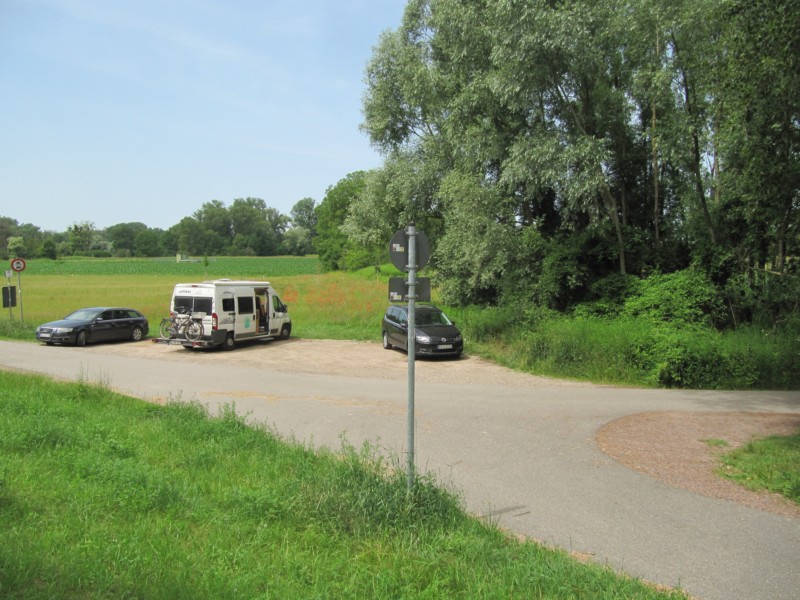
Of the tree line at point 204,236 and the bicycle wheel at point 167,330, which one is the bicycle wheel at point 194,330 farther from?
the tree line at point 204,236

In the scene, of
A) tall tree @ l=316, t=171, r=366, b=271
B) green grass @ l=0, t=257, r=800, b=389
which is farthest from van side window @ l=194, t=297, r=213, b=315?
tall tree @ l=316, t=171, r=366, b=271

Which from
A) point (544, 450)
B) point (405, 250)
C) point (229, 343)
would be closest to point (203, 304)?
point (229, 343)

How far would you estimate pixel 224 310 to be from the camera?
2064 centimetres

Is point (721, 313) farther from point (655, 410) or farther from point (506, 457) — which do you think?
point (506, 457)

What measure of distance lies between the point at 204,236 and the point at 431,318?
414ft

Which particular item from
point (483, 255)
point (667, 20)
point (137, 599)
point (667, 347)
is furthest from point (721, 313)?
point (137, 599)

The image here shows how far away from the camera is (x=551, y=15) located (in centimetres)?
1706

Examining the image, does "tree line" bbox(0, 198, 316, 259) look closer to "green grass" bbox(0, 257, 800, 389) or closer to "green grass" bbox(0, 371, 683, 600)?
"green grass" bbox(0, 257, 800, 389)

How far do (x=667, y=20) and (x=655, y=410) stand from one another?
1190 centimetres

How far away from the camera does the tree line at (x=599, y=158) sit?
16.8 meters

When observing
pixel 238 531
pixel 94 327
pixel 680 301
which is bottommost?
pixel 238 531

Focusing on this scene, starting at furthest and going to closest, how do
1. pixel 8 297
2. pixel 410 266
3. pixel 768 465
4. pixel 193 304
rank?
pixel 8 297 → pixel 193 304 → pixel 768 465 → pixel 410 266

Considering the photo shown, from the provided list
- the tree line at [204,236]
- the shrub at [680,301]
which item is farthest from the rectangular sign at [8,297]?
the tree line at [204,236]

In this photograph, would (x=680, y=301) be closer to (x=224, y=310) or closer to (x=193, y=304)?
(x=224, y=310)
